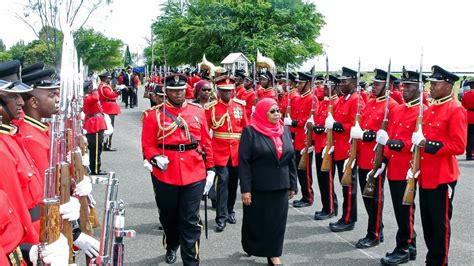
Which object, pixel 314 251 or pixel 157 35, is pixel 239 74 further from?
pixel 157 35

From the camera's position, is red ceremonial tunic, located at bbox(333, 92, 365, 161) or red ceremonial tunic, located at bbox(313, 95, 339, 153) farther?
red ceremonial tunic, located at bbox(313, 95, 339, 153)

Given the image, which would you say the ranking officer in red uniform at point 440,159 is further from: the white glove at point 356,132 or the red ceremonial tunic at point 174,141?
the red ceremonial tunic at point 174,141

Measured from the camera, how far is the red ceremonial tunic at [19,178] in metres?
2.47

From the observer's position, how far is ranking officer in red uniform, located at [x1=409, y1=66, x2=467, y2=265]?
4.81 m

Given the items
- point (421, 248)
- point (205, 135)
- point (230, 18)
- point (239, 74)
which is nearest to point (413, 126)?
point (421, 248)

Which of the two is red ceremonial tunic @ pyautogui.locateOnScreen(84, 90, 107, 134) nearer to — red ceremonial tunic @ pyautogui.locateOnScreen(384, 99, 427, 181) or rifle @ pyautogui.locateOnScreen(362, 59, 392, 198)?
rifle @ pyautogui.locateOnScreen(362, 59, 392, 198)

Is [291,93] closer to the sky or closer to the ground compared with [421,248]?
closer to the sky

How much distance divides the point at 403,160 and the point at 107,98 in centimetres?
830

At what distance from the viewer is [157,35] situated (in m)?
29.3

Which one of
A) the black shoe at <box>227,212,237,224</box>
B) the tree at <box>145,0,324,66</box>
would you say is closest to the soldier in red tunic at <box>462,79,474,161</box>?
the black shoe at <box>227,212,237,224</box>

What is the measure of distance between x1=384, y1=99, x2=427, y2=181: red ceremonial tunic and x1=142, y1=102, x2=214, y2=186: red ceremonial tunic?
2.04 metres

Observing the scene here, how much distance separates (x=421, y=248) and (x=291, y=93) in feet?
13.8

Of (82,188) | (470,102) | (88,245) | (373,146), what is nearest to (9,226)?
(88,245)

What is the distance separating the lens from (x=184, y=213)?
16.9 feet
